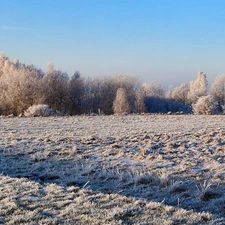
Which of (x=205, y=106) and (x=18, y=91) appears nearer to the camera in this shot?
(x=205, y=106)

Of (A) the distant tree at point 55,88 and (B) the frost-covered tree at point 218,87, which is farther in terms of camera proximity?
(B) the frost-covered tree at point 218,87

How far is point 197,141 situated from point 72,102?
3304 centimetres

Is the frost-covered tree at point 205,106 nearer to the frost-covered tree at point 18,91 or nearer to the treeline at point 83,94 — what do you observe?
the treeline at point 83,94

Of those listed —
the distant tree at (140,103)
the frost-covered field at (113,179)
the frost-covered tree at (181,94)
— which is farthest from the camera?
the frost-covered tree at (181,94)

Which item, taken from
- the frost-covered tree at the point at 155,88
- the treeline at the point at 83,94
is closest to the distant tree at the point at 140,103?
the treeline at the point at 83,94

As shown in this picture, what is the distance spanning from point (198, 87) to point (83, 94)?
24.4m

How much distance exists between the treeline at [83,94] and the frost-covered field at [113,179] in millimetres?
23119

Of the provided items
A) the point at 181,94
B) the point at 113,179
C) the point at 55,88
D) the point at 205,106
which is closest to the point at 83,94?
the point at 55,88

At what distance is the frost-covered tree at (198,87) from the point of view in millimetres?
53312

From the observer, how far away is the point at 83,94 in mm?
45344

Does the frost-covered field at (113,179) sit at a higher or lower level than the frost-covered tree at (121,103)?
lower

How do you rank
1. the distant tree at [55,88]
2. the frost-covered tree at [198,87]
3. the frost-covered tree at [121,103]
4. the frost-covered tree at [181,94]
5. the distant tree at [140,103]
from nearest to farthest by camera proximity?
the distant tree at [55,88], the frost-covered tree at [121,103], the distant tree at [140,103], the frost-covered tree at [198,87], the frost-covered tree at [181,94]

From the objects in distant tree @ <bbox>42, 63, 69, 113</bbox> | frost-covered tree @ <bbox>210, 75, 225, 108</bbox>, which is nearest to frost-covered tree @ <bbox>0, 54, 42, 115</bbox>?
distant tree @ <bbox>42, 63, 69, 113</bbox>

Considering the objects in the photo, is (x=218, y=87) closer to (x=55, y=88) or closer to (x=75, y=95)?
(x=75, y=95)
